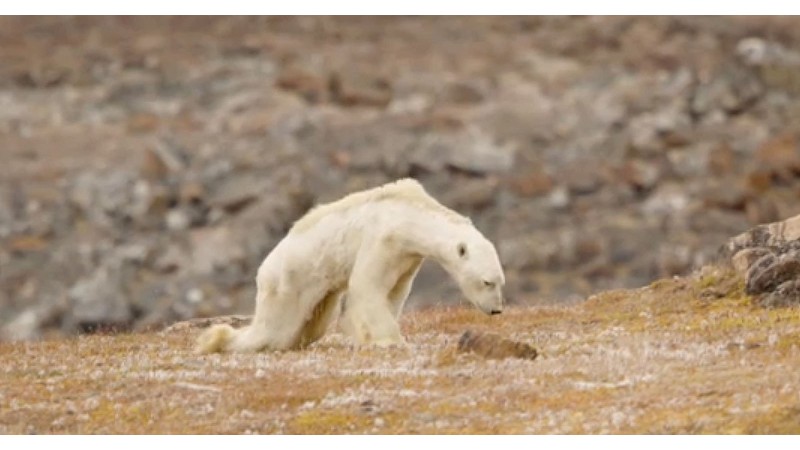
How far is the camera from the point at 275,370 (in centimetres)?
2286

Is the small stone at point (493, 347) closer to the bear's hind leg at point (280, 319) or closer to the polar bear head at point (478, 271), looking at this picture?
the polar bear head at point (478, 271)

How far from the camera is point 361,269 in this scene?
82.2ft

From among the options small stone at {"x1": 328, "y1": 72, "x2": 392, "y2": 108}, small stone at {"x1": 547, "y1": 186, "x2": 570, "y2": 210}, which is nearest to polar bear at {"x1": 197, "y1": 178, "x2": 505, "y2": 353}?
small stone at {"x1": 547, "y1": 186, "x2": 570, "y2": 210}

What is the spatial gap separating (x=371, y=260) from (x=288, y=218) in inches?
1899

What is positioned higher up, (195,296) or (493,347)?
(493,347)

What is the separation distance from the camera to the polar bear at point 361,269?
82.0 feet

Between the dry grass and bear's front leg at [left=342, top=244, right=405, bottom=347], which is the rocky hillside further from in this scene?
the dry grass

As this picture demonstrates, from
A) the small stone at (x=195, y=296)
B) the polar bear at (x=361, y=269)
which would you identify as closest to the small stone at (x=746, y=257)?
the polar bear at (x=361, y=269)

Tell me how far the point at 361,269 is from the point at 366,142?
59728 millimetres

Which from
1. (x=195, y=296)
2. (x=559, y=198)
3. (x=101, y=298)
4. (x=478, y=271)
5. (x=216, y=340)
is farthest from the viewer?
(x=559, y=198)

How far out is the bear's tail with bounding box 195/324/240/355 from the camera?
84.9 ft

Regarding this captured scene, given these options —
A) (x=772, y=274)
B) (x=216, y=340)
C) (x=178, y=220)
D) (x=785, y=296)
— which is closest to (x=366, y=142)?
(x=178, y=220)

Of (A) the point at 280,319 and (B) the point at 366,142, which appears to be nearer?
(A) the point at 280,319

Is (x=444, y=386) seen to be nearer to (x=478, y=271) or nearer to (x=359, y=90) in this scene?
(x=478, y=271)
